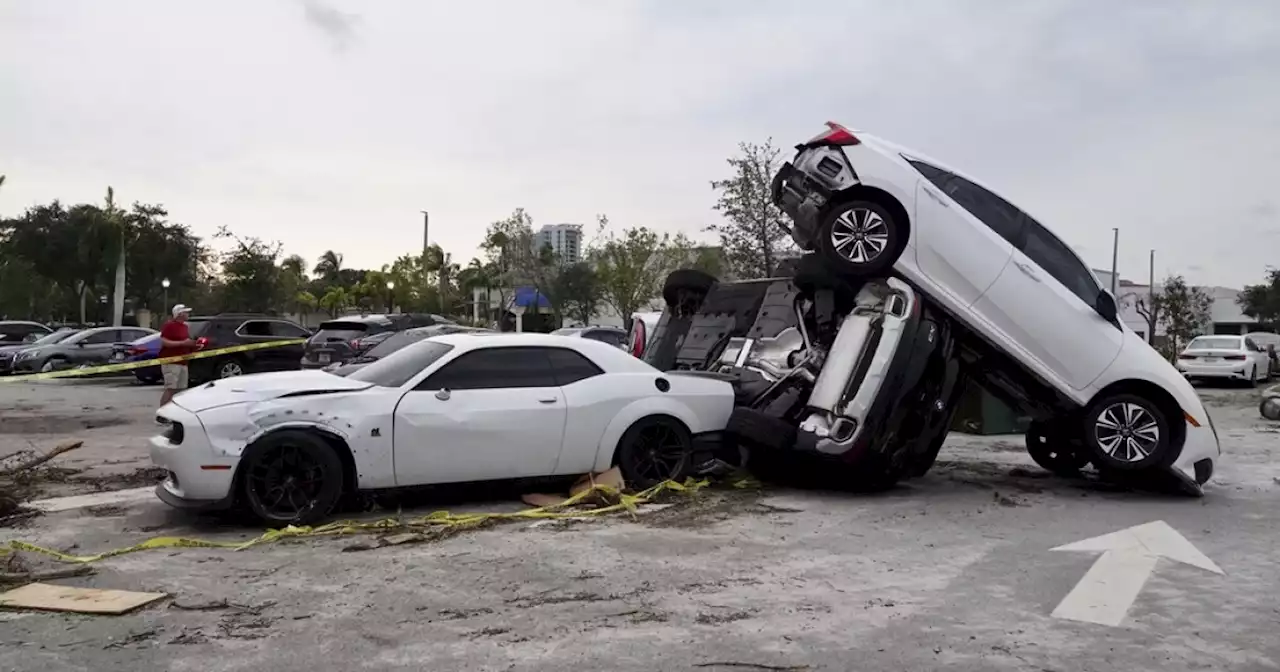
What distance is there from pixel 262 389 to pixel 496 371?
165cm

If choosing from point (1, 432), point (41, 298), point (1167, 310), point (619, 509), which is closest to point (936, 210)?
point (619, 509)

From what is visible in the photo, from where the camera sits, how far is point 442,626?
4590 mm

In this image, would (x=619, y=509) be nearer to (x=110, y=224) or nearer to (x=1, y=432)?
(x=1, y=432)

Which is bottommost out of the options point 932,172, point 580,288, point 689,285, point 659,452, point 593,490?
point 593,490

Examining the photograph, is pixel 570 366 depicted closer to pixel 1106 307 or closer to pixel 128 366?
pixel 1106 307

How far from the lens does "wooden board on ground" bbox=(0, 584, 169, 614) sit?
186 inches

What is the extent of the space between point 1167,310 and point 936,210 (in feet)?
122

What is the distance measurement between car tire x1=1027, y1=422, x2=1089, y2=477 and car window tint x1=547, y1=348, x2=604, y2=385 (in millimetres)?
4048

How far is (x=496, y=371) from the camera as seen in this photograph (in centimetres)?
757

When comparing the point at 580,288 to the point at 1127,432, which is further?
the point at 580,288

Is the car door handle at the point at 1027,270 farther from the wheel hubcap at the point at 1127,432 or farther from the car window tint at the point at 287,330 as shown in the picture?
the car window tint at the point at 287,330

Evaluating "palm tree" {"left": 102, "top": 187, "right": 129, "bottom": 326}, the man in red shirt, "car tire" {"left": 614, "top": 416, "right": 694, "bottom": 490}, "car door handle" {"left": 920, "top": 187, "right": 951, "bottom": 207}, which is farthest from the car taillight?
"palm tree" {"left": 102, "top": 187, "right": 129, "bottom": 326}

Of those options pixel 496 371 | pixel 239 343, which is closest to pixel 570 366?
pixel 496 371

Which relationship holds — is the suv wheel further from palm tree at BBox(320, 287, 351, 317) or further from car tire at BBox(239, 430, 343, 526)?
palm tree at BBox(320, 287, 351, 317)
